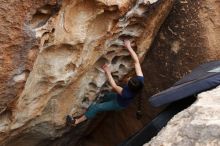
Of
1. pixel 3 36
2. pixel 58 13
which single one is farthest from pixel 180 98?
pixel 3 36

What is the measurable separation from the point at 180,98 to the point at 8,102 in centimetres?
127

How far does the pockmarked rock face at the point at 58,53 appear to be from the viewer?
3.36 meters

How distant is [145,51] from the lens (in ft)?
15.9

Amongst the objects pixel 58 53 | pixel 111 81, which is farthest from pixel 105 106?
pixel 58 53

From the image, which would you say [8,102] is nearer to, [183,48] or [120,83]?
[120,83]

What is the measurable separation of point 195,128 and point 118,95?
5.75 feet

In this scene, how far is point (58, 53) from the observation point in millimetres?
3965

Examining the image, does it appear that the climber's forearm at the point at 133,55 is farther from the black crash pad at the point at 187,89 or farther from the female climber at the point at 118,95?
the black crash pad at the point at 187,89

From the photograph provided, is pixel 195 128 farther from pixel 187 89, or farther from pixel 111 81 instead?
pixel 111 81

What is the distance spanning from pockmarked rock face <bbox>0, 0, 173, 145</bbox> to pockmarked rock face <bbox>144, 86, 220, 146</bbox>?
112 cm

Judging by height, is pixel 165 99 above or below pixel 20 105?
below

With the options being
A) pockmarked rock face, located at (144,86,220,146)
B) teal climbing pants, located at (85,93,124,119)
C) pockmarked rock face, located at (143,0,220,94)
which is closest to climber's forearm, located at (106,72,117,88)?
teal climbing pants, located at (85,93,124,119)

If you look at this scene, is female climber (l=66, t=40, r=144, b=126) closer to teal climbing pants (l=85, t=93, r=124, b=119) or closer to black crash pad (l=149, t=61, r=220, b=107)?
teal climbing pants (l=85, t=93, r=124, b=119)

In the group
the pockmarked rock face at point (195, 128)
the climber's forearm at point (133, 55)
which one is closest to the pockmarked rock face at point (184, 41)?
the climber's forearm at point (133, 55)
